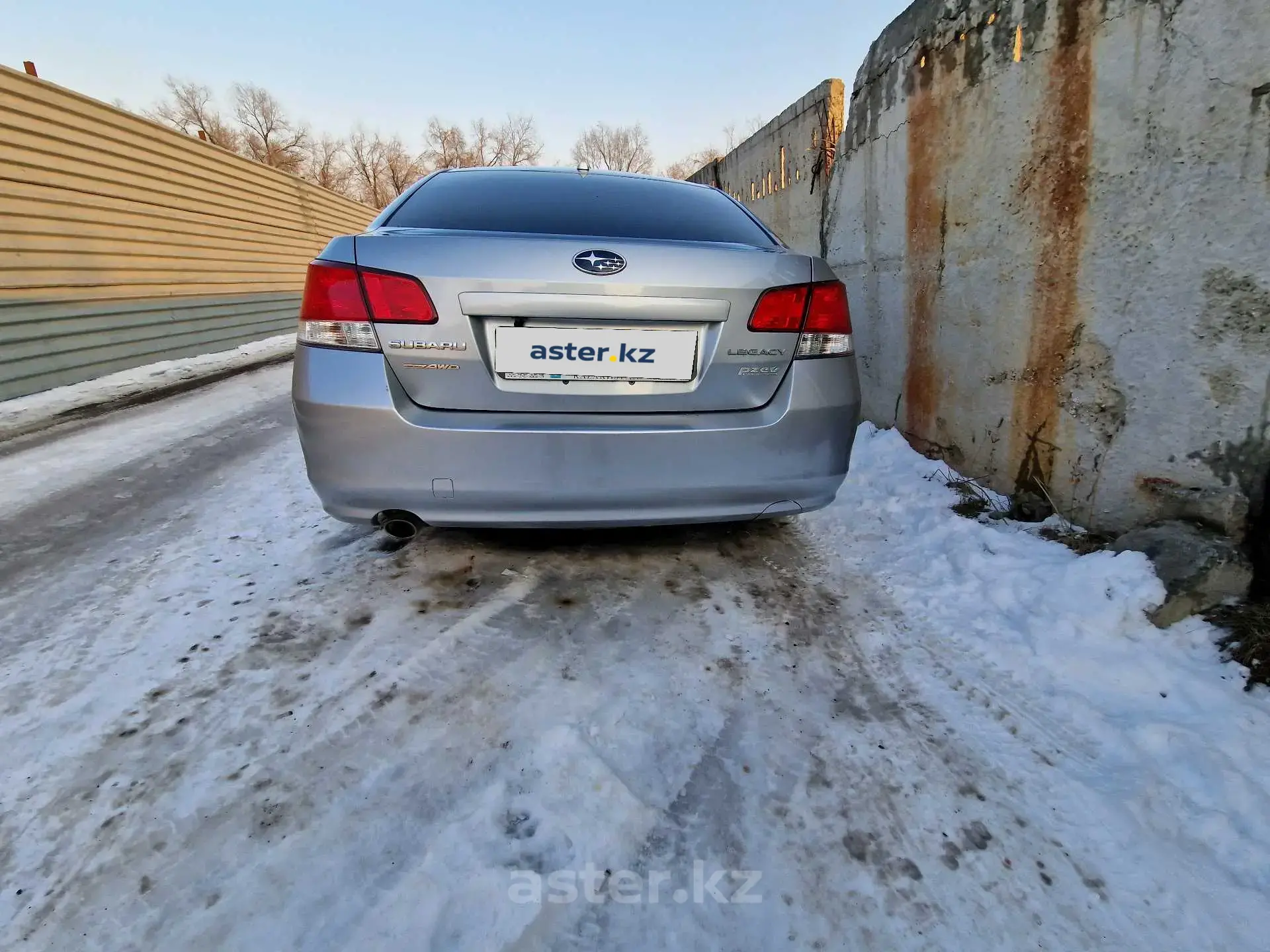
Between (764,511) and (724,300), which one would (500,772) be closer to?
(764,511)

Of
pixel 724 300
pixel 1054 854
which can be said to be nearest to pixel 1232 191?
pixel 724 300

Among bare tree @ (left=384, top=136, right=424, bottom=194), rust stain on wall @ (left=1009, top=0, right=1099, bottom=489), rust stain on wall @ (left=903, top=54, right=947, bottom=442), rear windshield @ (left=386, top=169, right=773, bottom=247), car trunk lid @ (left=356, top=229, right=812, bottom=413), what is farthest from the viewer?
bare tree @ (left=384, top=136, right=424, bottom=194)

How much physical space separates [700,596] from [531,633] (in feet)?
1.82

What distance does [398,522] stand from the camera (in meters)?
1.86

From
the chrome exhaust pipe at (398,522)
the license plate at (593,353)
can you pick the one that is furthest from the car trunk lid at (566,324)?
the chrome exhaust pipe at (398,522)

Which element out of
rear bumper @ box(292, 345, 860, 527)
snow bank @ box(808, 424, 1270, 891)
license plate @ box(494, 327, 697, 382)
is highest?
license plate @ box(494, 327, 697, 382)

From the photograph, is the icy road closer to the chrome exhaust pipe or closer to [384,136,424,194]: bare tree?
the chrome exhaust pipe

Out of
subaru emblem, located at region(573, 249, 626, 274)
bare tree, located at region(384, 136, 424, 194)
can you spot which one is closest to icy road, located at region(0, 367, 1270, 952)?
subaru emblem, located at region(573, 249, 626, 274)

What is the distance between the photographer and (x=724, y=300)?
5.86 ft

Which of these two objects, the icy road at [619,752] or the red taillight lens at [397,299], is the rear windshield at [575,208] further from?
the icy road at [619,752]

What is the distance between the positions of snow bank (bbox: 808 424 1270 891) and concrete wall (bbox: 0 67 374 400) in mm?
7482

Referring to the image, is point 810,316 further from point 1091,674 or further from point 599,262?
point 1091,674

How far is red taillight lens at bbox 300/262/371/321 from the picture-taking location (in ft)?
5.64

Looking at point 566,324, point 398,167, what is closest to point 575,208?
point 566,324
